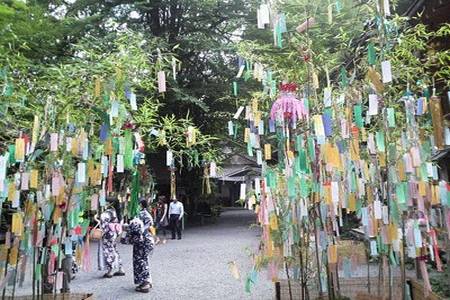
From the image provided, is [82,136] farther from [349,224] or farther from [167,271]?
[349,224]

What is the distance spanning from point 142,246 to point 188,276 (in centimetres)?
162

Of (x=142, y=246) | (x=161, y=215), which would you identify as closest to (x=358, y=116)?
(x=142, y=246)

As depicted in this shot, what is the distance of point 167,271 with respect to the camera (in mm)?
9117

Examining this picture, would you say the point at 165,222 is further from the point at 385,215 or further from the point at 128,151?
the point at 385,215

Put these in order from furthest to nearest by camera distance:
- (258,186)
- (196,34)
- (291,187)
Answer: (196,34) → (258,186) → (291,187)

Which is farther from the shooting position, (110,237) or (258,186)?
(110,237)

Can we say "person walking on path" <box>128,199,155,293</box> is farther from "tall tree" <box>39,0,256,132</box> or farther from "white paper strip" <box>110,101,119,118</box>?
"tall tree" <box>39,0,256,132</box>

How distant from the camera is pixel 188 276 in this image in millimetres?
8492

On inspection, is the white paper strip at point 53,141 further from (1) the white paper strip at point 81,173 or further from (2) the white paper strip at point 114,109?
(2) the white paper strip at point 114,109

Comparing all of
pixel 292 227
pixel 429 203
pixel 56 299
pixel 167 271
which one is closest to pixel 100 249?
pixel 167 271

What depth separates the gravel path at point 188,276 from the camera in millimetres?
6914

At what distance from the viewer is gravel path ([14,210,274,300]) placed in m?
6.91

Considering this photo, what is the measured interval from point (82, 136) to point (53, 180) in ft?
1.43

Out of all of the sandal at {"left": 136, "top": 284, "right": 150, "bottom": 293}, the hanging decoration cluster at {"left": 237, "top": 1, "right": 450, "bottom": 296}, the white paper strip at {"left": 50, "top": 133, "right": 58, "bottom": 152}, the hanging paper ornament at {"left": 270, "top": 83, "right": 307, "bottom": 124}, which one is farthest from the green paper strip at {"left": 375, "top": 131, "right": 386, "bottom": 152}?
the sandal at {"left": 136, "top": 284, "right": 150, "bottom": 293}
